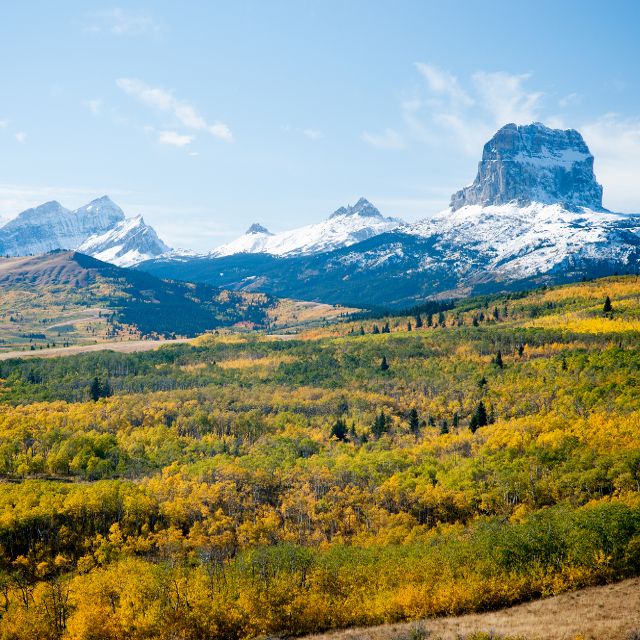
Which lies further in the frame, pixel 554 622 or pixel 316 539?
pixel 316 539

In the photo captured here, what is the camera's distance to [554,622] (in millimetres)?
97500

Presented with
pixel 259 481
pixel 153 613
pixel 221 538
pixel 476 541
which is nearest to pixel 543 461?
pixel 476 541

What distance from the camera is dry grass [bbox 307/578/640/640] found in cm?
9188

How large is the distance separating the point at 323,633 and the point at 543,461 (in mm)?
98655

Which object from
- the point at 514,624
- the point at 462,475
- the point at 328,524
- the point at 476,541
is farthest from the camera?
the point at 462,475

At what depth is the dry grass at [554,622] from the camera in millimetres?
91875

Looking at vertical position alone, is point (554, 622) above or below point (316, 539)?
above

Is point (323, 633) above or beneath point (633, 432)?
beneath

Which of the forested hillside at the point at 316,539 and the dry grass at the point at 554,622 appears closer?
the dry grass at the point at 554,622

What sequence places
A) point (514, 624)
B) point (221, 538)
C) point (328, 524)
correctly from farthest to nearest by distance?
point (328, 524) < point (221, 538) < point (514, 624)

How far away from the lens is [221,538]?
490 ft

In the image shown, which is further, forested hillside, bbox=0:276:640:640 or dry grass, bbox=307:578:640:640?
forested hillside, bbox=0:276:640:640

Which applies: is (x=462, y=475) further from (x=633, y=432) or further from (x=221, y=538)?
(x=221, y=538)

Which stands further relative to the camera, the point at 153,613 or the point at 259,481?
the point at 259,481
